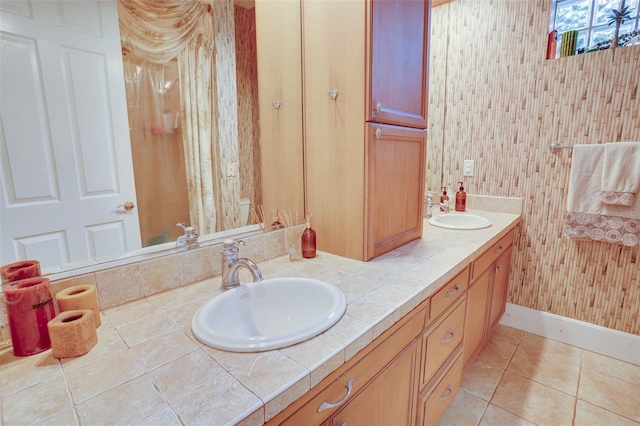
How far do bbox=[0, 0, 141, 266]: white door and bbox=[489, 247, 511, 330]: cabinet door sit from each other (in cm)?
188

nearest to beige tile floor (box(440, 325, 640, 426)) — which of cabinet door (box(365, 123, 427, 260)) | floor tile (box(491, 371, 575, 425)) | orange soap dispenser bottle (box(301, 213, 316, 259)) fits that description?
floor tile (box(491, 371, 575, 425))

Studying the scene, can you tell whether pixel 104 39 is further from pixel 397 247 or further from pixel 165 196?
pixel 397 247

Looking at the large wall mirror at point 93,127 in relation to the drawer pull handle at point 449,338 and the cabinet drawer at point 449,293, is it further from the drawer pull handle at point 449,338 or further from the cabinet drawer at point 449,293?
the drawer pull handle at point 449,338

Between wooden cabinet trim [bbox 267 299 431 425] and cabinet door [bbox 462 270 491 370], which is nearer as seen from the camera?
wooden cabinet trim [bbox 267 299 431 425]

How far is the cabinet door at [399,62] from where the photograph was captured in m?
1.14

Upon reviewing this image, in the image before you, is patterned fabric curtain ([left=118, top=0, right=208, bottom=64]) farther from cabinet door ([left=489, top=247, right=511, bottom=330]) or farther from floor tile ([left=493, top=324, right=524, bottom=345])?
floor tile ([left=493, top=324, right=524, bottom=345])

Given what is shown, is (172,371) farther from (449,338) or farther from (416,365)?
(449,338)

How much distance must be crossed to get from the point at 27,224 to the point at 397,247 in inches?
49.9

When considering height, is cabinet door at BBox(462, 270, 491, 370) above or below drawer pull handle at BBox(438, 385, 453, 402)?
above

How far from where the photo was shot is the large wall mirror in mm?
738

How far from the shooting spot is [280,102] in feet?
4.35

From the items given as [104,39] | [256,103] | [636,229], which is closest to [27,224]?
[104,39]

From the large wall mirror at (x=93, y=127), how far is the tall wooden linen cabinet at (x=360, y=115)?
24 centimetres

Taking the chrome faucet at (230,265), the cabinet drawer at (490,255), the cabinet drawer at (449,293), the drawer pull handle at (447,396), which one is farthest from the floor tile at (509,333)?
the chrome faucet at (230,265)
